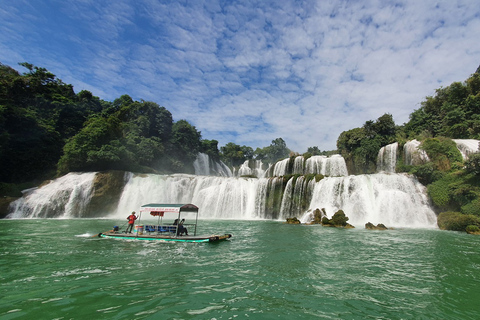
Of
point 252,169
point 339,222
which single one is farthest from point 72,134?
point 339,222

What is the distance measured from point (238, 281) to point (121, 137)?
37108 millimetres

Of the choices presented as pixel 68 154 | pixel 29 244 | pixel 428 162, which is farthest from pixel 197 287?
pixel 68 154

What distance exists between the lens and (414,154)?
81.0ft

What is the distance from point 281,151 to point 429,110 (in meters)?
41.1

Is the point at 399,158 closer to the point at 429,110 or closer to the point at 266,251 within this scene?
the point at 429,110

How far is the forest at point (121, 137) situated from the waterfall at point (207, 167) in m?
8.01

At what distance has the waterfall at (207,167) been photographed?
2072 inches

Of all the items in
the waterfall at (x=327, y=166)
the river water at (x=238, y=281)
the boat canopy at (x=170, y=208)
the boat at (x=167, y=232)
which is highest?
the waterfall at (x=327, y=166)

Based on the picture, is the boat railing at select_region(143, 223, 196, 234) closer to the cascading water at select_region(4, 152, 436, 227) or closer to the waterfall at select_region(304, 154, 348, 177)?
the cascading water at select_region(4, 152, 436, 227)

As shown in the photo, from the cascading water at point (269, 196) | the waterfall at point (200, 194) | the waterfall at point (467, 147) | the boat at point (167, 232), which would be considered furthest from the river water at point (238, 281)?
the waterfall at point (467, 147)

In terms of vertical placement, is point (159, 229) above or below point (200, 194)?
below

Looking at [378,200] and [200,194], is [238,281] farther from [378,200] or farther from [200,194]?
[200,194]

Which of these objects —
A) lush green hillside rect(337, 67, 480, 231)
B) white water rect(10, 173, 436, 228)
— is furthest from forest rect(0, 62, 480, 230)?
white water rect(10, 173, 436, 228)

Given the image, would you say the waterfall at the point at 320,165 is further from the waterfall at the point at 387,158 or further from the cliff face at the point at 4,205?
the cliff face at the point at 4,205
